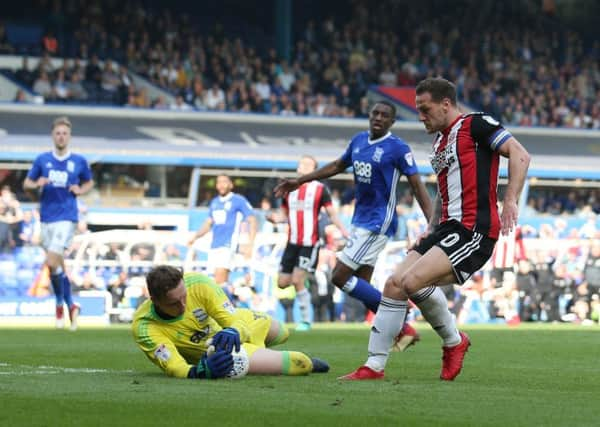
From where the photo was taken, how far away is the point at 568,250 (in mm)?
26547

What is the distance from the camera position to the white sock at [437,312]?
8.95 metres

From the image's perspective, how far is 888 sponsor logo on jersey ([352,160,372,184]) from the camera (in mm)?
12703

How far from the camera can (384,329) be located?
344 inches

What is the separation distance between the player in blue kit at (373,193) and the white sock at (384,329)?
11.8 ft

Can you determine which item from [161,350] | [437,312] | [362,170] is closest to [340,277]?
[362,170]

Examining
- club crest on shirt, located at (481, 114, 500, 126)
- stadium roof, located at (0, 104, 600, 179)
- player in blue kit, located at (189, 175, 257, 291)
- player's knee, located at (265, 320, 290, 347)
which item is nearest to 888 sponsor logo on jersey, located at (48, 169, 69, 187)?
player in blue kit, located at (189, 175, 257, 291)

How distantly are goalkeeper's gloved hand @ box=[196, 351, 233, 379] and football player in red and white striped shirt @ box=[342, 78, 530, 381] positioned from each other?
34.5 inches

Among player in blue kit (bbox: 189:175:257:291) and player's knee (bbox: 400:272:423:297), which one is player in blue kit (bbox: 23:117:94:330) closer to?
player in blue kit (bbox: 189:175:257:291)

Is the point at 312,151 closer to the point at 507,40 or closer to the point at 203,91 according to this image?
the point at 203,91

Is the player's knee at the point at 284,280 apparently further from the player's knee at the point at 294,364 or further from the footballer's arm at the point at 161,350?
the footballer's arm at the point at 161,350

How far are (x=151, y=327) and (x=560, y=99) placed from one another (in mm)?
35761

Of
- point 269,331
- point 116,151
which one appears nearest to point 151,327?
point 269,331

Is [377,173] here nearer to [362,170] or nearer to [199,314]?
[362,170]

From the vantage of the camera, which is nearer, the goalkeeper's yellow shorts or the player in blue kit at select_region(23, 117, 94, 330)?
the goalkeeper's yellow shorts
